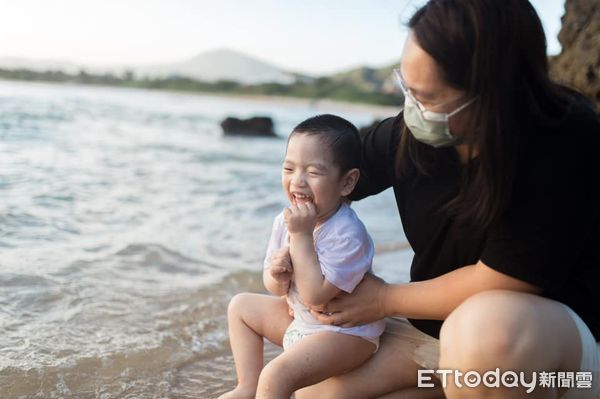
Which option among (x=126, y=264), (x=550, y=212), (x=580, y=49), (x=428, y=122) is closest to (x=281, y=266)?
(x=428, y=122)

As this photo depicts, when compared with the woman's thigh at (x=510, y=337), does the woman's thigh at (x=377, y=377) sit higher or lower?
lower

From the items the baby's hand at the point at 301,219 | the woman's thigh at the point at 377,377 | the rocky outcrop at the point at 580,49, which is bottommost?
the woman's thigh at the point at 377,377

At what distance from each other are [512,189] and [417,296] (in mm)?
450

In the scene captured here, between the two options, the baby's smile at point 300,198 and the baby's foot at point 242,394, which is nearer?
the baby's smile at point 300,198

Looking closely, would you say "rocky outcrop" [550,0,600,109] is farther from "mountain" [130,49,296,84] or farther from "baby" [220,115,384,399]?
"mountain" [130,49,296,84]

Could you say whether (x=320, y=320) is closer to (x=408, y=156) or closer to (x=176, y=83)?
(x=408, y=156)

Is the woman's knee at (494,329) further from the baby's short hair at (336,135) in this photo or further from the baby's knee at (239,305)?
the baby's knee at (239,305)

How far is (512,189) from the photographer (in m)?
1.75

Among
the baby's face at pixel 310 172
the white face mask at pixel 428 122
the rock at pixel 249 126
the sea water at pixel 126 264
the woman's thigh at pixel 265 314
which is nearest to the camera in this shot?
the white face mask at pixel 428 122

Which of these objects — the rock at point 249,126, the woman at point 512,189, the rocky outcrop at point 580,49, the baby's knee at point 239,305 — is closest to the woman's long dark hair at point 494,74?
the woman at point 512,189

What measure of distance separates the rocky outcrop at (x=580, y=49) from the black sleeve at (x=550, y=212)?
12.2 feet

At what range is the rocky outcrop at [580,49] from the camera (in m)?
5.16

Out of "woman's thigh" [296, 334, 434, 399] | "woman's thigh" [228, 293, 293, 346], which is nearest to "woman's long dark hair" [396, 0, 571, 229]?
"woman's thigh" [296, 334, 434, 399]

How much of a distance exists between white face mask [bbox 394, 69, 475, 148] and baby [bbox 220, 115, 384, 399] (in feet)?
1.16
